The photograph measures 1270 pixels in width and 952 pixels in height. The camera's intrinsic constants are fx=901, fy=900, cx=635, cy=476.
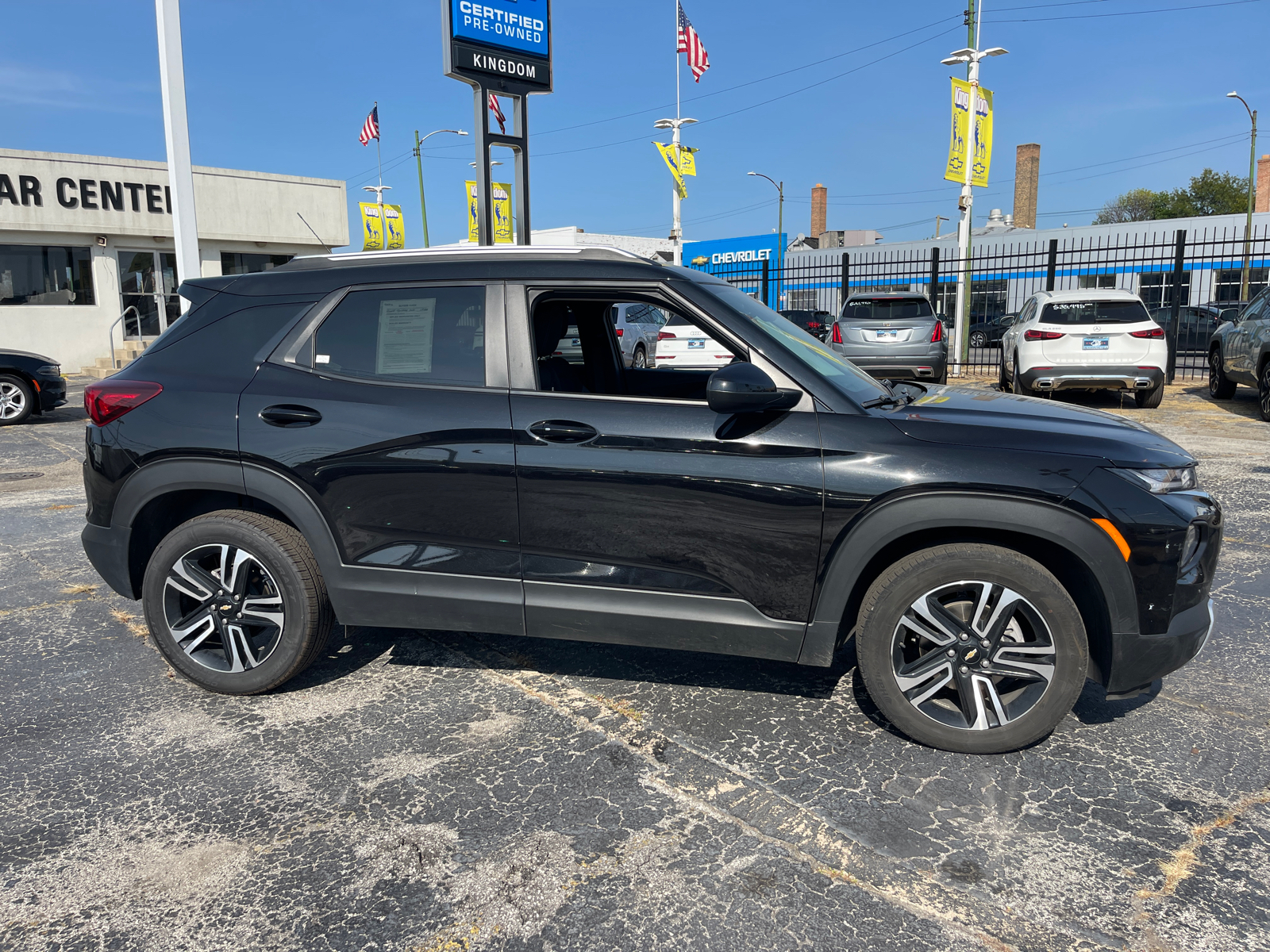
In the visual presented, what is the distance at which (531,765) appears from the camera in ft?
10.4

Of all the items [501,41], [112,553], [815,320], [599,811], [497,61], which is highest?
[501,41]

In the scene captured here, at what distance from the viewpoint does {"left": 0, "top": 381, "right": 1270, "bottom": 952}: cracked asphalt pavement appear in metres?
2.37

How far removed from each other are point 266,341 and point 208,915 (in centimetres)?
216

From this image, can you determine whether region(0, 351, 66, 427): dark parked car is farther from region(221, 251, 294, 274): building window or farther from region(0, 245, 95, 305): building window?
region(221, 251, 294, 274): building window

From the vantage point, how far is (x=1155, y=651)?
300cm

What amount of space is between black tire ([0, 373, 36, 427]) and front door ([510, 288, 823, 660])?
12882 millimetres

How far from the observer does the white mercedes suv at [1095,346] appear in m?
12.3

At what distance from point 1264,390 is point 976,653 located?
11456mm

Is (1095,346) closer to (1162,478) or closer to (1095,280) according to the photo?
(1162,478)

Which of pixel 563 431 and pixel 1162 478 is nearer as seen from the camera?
pixel 1162 478

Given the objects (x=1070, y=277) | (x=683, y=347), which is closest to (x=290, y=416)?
(x=683, y=347)

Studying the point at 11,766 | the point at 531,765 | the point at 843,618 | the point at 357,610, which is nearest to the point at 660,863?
the point at 531,765

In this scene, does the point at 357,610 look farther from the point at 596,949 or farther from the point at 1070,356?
the point at 1070,356

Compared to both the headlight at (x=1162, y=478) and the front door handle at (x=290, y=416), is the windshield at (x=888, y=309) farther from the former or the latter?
the front door handle at (x=290, y=416)
